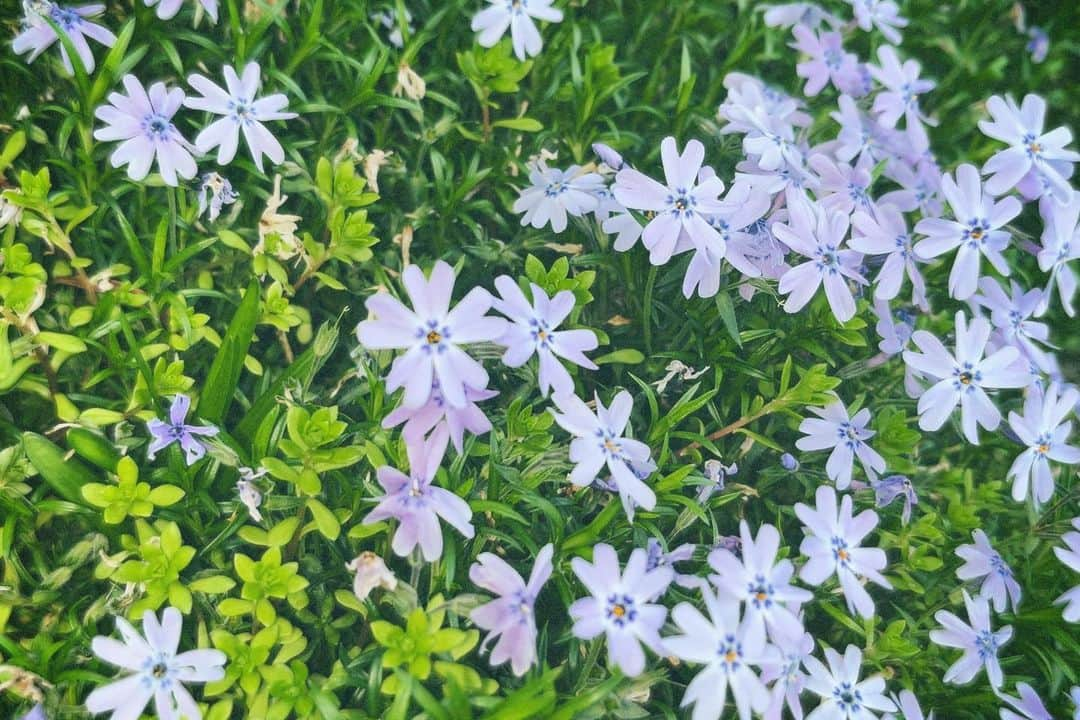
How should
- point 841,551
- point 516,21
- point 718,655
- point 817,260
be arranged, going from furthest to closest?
1. point 516,21
2. point 817,260
3. point 841,551
4. point 718,655

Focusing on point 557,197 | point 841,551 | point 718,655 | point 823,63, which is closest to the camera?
point 718,655

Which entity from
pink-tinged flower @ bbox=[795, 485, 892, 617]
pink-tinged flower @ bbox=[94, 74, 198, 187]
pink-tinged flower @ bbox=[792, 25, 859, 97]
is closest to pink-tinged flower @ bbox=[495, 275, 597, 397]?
pink-tinged flower @ bbox=[795, 485, 892, 617]

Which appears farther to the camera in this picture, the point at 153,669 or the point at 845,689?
the point at 845,689

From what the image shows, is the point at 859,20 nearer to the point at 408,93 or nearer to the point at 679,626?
the point at 408,93

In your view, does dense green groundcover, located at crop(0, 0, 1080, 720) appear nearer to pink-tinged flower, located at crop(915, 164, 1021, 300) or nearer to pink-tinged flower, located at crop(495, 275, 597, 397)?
pink-tinged flower, located at crop(495, 275, 597, 397)

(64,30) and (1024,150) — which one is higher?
(64,30)

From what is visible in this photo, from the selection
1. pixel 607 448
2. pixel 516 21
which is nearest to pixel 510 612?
pixel 607 448

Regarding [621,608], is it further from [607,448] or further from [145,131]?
[145,131]
